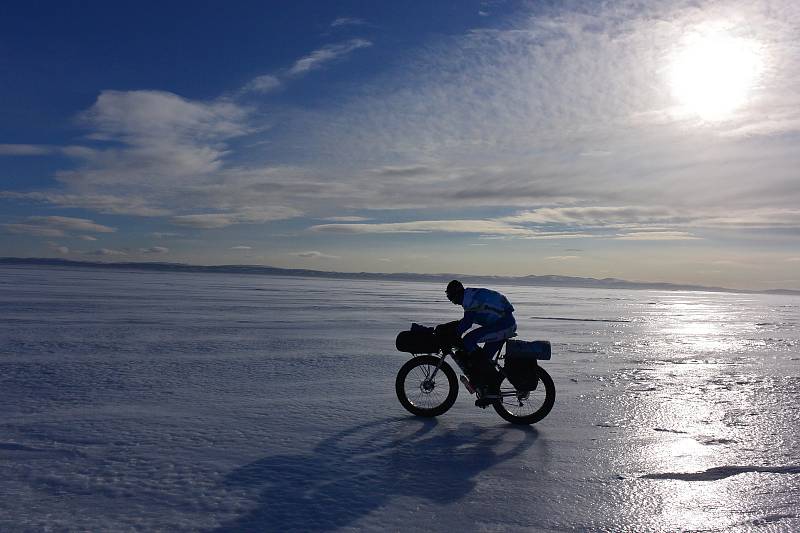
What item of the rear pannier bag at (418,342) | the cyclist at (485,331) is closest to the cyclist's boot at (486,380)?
the cyclist at (485,331)

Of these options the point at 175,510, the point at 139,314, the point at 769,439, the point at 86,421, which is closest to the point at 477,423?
the point at 769,439

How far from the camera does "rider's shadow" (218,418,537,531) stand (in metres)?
4.35

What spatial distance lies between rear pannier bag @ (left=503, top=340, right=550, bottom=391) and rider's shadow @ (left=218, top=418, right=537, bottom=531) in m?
0.58

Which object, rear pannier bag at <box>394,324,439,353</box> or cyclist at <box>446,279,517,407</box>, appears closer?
cyclist at <box>446,279,517,407</box>

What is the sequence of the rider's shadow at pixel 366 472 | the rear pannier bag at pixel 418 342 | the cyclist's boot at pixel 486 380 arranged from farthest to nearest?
the rear pannier bag at pixel 418 342
the cyclist's boot at pixel 486 380
the rider's shadow at pixel 366 472

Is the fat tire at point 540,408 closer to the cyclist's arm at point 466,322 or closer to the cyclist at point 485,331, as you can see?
the cyclist at point 485,331

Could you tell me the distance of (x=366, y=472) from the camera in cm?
529

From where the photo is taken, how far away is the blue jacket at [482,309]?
727cm

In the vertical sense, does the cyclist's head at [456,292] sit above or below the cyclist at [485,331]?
above

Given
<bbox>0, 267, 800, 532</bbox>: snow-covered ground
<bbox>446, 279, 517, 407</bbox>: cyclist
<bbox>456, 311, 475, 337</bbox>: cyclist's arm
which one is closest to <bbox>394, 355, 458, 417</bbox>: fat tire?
<bbox>0, 267, 800, 532</bbox>: snow-covered ground

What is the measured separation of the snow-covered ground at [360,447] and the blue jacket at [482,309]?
49.2 inches

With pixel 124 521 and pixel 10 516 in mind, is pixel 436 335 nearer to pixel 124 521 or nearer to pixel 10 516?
pixel 124 521

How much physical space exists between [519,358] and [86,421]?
5.09 meters

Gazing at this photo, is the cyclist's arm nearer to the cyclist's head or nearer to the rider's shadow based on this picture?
the cyclist's head
